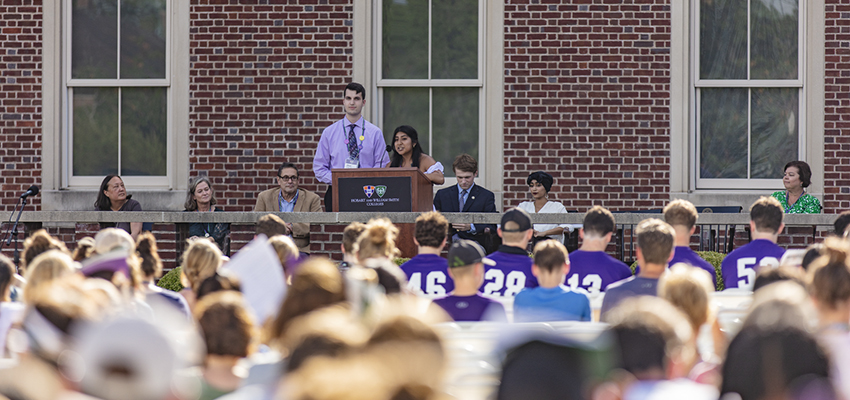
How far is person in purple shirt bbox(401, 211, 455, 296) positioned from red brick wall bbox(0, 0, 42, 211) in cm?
583

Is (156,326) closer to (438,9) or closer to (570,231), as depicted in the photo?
(570,231)

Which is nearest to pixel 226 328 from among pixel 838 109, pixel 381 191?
pixel 381 191

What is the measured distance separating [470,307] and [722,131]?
6.13 meters

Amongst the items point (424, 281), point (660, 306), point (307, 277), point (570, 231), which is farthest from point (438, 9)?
point (660, 306)

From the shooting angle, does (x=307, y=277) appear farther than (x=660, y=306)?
Yes

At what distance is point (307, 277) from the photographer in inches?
130

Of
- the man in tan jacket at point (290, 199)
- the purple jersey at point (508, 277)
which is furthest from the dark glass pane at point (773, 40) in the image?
the purple jersey at point (508, 277)

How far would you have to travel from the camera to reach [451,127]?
399 inches

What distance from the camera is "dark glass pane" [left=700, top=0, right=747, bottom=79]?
394 inches

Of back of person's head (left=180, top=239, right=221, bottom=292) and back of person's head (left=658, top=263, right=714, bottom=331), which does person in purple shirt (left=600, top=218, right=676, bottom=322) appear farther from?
back of person's head (left=180, top=239, right=221, bottom=292)

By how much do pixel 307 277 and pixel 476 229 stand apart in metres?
5.57

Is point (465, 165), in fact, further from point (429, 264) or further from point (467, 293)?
point (467, 293)

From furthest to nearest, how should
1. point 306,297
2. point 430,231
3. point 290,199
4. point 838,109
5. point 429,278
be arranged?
point 838,109
point 290,199
point 430,231
point 429,278
point 306,297

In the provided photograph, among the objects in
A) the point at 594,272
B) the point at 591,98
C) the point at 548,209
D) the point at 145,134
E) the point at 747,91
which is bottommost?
the point at 594,272
